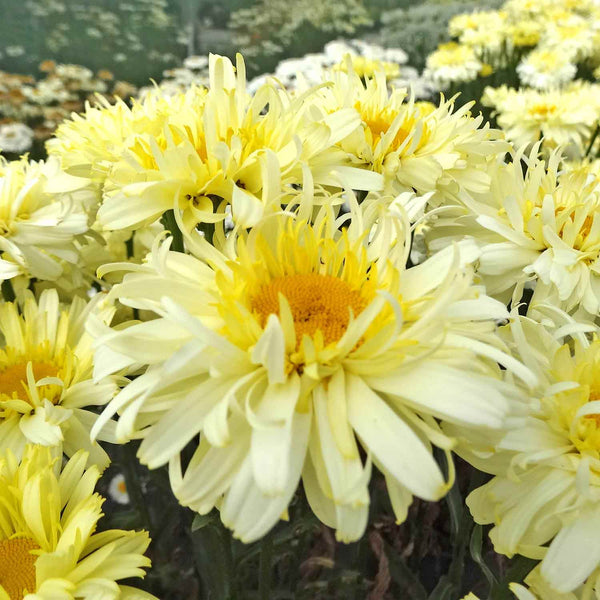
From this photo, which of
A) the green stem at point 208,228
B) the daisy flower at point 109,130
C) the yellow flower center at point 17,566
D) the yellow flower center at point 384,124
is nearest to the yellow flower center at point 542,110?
the yellow flower center at point 384,124

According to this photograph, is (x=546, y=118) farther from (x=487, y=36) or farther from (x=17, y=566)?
(x=17, y=566)

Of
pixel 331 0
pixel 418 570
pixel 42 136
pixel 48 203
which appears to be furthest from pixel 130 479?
pixel 331 0

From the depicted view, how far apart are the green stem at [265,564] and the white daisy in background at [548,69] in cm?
209

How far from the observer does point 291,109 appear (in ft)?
2.00

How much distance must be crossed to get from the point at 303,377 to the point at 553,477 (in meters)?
0.23

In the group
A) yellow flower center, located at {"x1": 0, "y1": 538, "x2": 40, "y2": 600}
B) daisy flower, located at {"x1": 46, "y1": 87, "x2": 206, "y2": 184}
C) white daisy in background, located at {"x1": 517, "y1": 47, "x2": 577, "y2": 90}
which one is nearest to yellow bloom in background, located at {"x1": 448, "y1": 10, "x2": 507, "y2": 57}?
white daisy in background, located at {"x1": 517, "y1": 47, "x2": 577, "y2": 90}

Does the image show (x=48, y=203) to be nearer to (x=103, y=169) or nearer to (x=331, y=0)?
(x=103, y=169)

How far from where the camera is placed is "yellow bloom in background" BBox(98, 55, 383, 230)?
0.56 metres

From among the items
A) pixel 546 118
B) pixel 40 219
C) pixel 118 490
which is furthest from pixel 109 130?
pixel 546 118

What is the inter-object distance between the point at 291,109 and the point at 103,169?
0.24m

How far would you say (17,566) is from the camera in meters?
0.55

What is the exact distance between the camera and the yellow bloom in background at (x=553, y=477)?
1.49 ft

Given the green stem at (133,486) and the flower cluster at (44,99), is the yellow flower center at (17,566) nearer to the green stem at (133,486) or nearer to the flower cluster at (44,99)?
the green stem at (133,486)

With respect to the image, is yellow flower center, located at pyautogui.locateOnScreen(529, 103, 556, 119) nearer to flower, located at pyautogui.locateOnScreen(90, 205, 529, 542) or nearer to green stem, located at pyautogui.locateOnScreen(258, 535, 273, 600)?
flower, located at pyautogui.locateOnScreen(90, 205, 529, 542)
